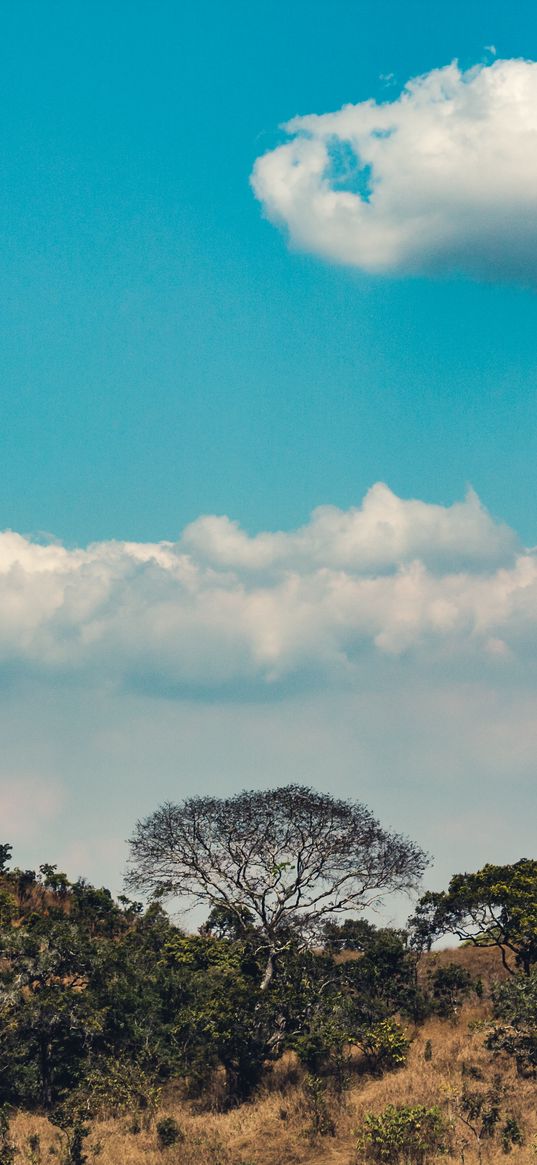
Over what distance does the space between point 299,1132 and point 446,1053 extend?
8133 mm

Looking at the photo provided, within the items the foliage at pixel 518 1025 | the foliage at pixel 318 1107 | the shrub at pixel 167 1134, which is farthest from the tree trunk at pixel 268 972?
the foliage at pixel 518 1025

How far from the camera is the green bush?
29844 mm

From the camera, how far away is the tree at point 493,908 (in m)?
43.4

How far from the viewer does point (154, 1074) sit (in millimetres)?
39438

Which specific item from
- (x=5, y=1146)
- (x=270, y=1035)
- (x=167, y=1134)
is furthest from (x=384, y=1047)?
(x=5, y=1146)

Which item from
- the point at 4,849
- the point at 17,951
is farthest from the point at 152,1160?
the point at 4,849

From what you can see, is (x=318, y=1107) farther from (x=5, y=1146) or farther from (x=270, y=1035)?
(x=5, y=1146)

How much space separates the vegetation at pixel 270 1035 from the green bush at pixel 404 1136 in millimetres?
63

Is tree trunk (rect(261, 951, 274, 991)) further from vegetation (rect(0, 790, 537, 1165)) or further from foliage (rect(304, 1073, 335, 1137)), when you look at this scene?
foliage (rect(304, 1073, 335, 1137))

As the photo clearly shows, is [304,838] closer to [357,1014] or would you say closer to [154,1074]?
[357,1014]

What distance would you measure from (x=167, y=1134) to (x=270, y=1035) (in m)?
6.62

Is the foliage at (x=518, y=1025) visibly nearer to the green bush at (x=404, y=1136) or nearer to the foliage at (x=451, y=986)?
the green bush at (x=404, y=1136)

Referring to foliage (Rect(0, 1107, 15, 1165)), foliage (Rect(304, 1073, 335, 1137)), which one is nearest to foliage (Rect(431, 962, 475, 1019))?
foliage (Rect(304, 1073, 335, 1137))

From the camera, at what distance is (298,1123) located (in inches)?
1355
